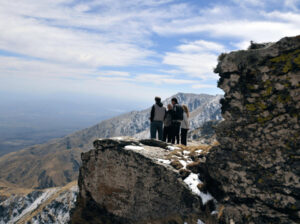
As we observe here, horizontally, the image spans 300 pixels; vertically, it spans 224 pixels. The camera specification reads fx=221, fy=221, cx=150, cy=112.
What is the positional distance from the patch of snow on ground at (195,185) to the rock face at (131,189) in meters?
0.05

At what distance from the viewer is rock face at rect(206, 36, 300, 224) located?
851 cm

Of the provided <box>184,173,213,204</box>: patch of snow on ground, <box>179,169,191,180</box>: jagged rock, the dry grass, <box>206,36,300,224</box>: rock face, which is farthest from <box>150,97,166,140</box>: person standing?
<box>206,36,300,224</box>: rock face

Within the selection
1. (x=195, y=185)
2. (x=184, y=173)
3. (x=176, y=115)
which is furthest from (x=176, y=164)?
(x=176, y=115)

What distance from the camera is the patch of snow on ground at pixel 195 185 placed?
1240 centimetres

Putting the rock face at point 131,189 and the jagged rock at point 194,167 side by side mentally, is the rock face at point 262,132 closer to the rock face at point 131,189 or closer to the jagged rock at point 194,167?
the rock face at point 131,189

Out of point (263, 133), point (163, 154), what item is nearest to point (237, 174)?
point (263, 133)

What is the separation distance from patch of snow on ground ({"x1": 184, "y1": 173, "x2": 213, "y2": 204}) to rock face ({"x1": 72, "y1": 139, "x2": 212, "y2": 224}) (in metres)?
0.05

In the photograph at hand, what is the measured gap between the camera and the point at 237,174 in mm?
9984

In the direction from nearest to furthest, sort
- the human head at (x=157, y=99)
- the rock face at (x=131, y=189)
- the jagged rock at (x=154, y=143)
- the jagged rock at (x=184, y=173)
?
1. the rock face at (x=131, y=189)
2. the jagged rock at (x=184, y=173)
3. the jagged rock at (x=154, y=143)
4. the human head at (x=157, y=99)

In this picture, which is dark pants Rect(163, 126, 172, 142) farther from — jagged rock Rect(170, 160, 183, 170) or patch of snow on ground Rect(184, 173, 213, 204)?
patch of snow on ground Rect(184, 173, 213, 204)

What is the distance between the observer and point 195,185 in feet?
43.0

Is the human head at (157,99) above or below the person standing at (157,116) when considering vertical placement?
above

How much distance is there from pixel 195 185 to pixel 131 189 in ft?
14.0

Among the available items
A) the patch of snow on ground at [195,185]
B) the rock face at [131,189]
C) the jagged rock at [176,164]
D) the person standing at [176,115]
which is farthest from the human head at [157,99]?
the patch of snow on ground at [195,185]
